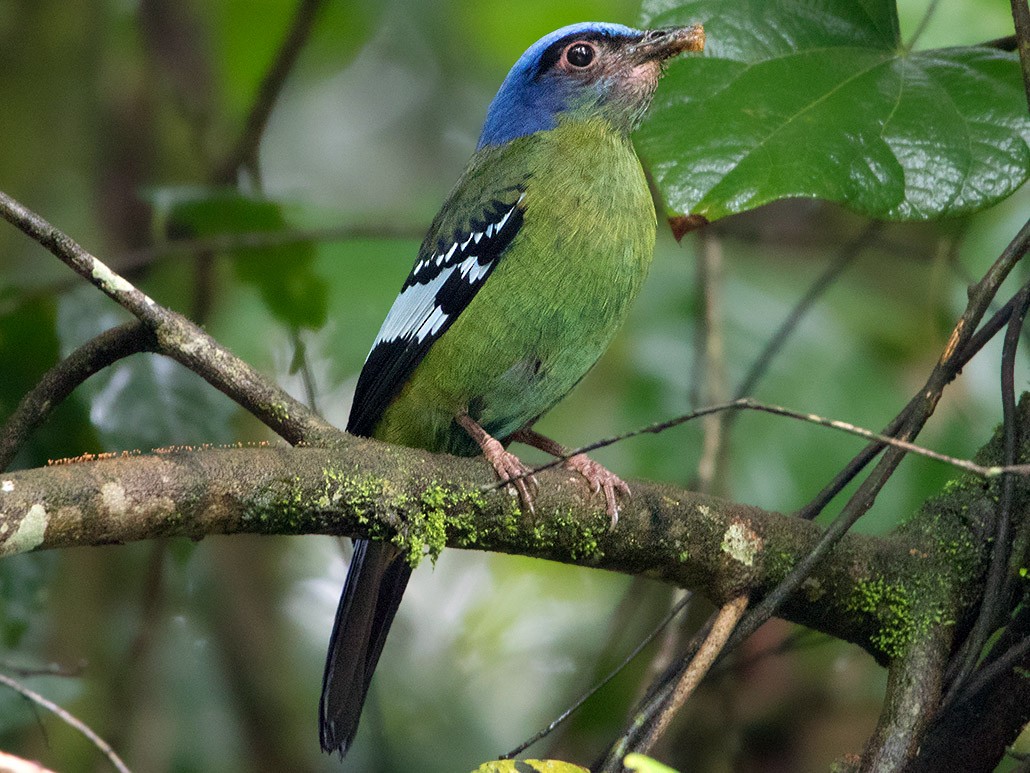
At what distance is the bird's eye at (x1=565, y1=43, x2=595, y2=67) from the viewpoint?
387 centimetres

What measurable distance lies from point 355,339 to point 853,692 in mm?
2525

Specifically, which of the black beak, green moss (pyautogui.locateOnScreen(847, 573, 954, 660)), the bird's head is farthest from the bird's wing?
green moss (pyautogui.locateOnScreen(847, 573, 954, 660))

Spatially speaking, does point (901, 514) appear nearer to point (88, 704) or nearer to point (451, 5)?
point (88, 704)

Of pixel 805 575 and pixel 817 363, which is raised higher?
pixel 817 363

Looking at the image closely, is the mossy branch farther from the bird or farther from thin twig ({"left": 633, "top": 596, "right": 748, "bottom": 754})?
the bird

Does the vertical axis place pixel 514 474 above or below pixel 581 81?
below

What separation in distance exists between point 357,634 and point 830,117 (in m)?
1.86

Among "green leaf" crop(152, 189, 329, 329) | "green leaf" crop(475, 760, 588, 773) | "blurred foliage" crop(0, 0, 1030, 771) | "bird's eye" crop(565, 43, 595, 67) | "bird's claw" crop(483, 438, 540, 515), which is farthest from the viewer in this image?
"green leaf" crop(152, 189, 329, 329)

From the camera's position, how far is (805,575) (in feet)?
7.48

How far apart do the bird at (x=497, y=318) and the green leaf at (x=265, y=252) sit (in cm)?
57

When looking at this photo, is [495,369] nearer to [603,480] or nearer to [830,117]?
[603,480]

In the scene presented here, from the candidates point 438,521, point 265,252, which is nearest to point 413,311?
point 265,252

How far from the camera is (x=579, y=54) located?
12.7 feet

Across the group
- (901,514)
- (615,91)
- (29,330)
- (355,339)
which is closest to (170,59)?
(355,339)
